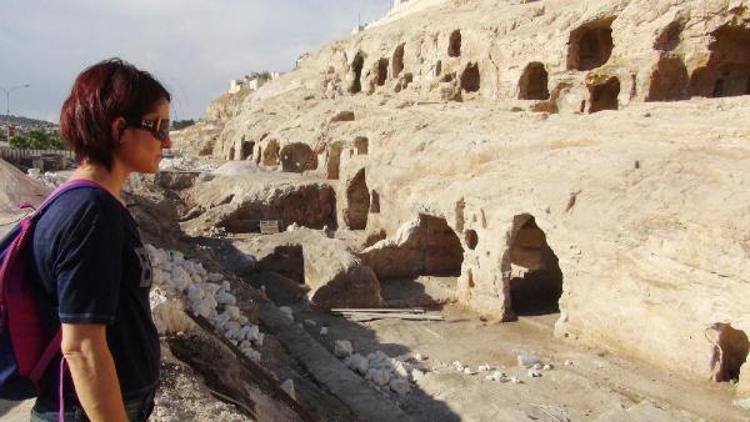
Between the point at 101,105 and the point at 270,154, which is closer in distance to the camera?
the point at 101,105

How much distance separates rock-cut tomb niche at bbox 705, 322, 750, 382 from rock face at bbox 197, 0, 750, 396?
0.10 metres

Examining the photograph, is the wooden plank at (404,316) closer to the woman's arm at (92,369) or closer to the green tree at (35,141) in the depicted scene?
the woman's arm at (92,369)

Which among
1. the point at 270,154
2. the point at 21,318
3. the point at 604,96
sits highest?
the point at 604,96

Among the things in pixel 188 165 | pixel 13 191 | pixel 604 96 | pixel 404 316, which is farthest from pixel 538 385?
pixel 188 165

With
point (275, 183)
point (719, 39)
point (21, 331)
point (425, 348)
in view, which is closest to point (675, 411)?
point (425, 348)

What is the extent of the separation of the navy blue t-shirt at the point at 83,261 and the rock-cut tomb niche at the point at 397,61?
3092 centimetres

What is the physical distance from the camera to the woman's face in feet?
6.72

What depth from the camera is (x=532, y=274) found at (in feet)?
48.6

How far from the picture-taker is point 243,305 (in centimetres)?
925

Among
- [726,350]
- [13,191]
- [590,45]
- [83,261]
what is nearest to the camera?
[83,261]

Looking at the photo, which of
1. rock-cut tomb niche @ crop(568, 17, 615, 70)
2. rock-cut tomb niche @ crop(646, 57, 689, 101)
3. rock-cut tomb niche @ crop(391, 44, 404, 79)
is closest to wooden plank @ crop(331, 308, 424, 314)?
rock-cut tomb niche @ crop(646, 57, 689, 101)

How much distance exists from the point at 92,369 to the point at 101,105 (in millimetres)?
877

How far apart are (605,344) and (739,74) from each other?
11684mm

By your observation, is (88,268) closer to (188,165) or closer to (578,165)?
(578,165)
